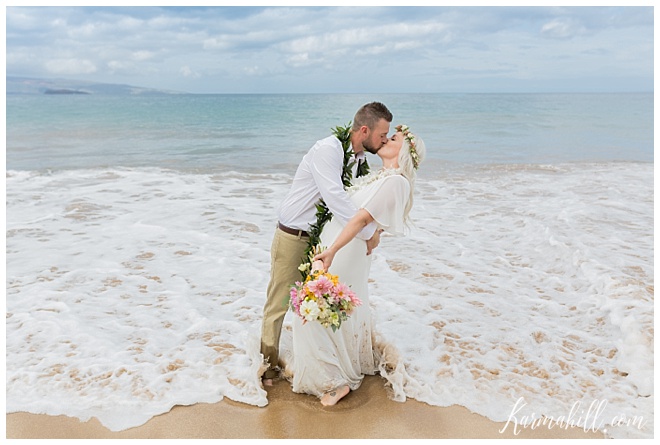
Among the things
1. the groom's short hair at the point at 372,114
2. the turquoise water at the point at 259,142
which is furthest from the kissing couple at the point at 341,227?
the turquoise water at the point at 259,142

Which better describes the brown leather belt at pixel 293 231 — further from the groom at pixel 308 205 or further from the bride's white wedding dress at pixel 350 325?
the bride's white wedding dress at pixel 350 325

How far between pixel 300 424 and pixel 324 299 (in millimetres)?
954

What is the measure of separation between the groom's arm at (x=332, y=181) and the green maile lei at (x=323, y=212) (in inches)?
5.1

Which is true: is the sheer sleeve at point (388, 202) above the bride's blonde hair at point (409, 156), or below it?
below

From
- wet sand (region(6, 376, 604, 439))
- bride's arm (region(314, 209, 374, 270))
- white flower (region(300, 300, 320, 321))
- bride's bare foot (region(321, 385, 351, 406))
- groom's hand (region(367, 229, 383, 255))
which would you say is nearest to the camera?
white flower (region(300, 300, 320, 321))

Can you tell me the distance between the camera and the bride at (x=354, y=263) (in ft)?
12.6

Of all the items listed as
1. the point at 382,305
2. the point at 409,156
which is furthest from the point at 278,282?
the point at 382,305

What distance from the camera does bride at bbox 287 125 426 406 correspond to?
3.83m

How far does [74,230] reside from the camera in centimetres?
897

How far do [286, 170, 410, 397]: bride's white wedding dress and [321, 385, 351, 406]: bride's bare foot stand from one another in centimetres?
3

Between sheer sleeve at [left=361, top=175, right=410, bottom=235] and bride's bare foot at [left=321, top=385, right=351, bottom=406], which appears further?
bride's bare foot at [left=321, top=385, right=351, bottom=406]

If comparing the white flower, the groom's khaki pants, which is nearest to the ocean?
the groom's khaki pants

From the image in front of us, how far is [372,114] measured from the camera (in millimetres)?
3830

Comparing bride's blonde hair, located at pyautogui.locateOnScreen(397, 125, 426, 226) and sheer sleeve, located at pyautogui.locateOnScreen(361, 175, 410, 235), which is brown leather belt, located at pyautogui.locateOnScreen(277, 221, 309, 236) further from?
bride's blonde hair, located at pyautogui.locateOnScreen(397, 125, 426, 226)
